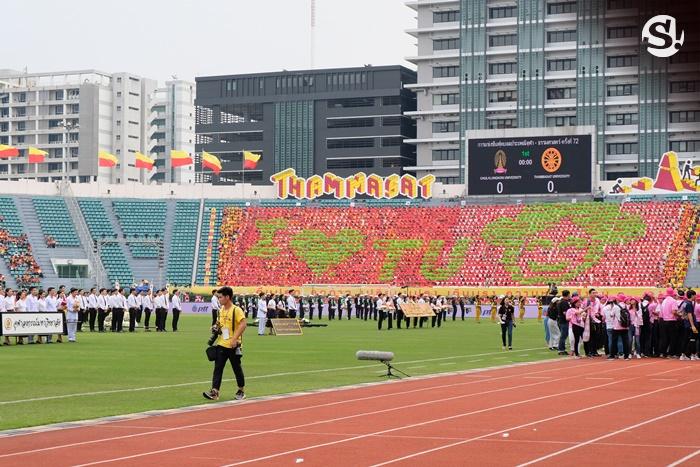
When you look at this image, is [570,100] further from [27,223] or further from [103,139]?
[103,139]

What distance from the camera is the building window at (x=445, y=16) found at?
438ft

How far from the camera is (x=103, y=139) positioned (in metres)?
175

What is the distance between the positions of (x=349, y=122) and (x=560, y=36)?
3133 cm

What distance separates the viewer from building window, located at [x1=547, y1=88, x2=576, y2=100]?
126 metres

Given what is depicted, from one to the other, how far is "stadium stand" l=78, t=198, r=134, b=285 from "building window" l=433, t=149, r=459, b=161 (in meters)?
46.5

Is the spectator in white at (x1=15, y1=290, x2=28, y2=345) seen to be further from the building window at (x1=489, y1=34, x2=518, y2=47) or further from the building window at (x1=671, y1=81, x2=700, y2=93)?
the building window at (x1=489, y1=34, x2=518, y2=47)

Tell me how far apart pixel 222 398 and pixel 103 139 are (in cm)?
16052

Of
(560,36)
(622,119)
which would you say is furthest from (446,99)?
(622,119)

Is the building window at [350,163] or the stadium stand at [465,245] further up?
the building window at [350,163]

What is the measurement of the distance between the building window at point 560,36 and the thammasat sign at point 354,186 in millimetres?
31409

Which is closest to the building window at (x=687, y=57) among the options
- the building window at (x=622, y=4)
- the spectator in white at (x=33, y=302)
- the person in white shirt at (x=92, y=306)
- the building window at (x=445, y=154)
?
the building window at (x=622, y=4)

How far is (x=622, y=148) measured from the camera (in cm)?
12369

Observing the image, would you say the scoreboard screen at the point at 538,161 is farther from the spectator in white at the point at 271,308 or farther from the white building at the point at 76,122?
the white building at the point at 76,122

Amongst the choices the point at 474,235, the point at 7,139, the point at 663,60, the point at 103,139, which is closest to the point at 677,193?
the point at 474,235
